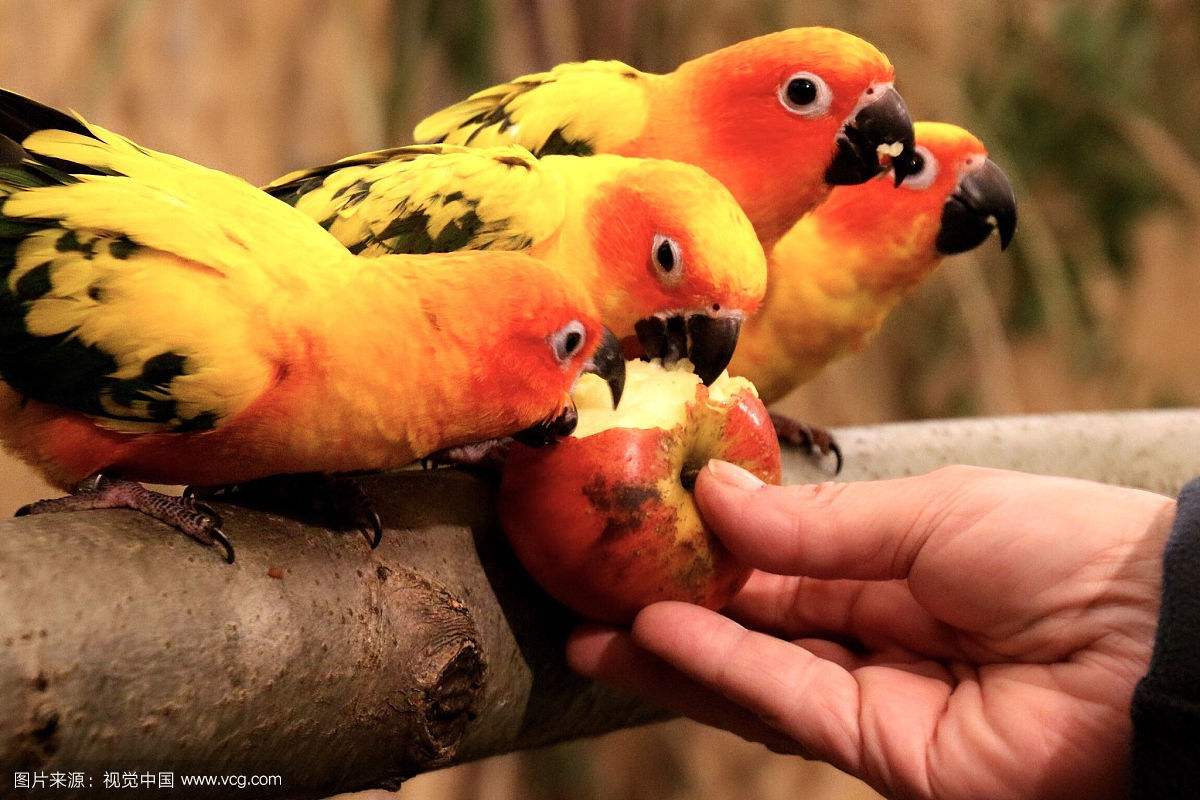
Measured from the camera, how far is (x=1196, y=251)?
3.13 meters

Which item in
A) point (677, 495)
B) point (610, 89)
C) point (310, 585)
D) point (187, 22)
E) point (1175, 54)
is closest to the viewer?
point (310, 585)

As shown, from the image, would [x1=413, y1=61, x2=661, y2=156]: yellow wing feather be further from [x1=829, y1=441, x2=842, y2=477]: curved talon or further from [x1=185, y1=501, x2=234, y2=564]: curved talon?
[x1=185, y1=501, x2=234, y2=564]: curved talon

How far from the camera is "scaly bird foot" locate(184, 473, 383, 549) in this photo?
2.60ft

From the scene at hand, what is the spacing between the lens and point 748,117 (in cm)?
113

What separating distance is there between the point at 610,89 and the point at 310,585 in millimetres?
680

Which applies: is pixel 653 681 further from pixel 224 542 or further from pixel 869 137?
pixel 869 137

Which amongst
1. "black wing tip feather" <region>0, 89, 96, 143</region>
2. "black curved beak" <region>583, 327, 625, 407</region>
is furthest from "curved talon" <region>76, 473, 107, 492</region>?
"black curved beak" <region>583, 327, 625, 407</region>

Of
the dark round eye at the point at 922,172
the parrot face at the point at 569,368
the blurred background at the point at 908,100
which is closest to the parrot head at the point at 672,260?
the parrot face at the point at 569,368

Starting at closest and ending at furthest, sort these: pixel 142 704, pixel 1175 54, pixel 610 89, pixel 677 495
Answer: pixel 142 704, pixel 677 495, pixel 610 89, pixel 1175 54

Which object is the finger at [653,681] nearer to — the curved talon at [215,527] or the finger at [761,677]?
the finger at [761,677]

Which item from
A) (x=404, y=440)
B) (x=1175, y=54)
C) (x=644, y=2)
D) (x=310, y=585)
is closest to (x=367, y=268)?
(x=404, y=440)

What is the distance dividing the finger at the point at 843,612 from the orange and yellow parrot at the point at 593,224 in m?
0.22

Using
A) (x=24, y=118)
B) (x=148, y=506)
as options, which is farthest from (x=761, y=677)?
(x=24, y=118)

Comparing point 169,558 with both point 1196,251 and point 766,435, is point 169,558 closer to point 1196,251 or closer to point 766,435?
point 766,435
